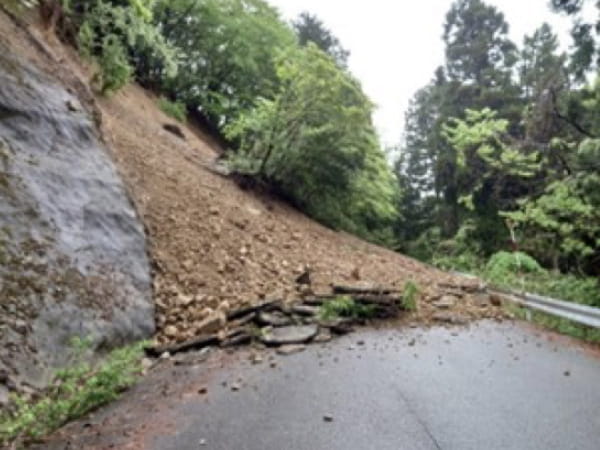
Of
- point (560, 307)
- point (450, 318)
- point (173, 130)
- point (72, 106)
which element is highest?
point (560, 307)

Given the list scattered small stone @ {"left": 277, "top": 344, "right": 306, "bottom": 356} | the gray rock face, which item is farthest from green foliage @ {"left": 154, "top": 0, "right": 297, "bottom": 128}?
scattered small stone @ {"left": 277, "top": 344, "right": 306, "bottom": 356}

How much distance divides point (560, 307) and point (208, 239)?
18.5 feet

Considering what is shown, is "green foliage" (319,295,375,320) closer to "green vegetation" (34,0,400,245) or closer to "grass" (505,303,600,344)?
"grass" (505,303,600,344)

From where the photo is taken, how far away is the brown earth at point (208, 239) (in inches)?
277

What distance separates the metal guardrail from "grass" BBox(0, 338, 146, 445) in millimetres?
5455

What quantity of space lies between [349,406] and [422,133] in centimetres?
3141

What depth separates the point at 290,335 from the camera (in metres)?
6.11

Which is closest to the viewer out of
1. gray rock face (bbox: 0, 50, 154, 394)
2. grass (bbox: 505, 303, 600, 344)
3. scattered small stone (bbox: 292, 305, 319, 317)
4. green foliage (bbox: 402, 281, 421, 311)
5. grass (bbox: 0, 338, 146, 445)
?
grass (bbox: 0, 338, 146, 445)

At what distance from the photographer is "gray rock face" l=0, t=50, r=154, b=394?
4578mm

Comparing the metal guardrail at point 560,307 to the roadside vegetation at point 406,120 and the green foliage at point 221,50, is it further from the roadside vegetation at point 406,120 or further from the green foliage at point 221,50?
the green foliage at point 221,50

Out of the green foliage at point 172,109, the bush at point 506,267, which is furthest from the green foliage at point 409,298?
the green foliage at point 172,109

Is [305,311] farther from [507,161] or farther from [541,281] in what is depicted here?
[541,281]

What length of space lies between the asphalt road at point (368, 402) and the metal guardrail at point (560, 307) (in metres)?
0.45

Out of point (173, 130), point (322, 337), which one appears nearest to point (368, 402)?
point (322, 337)
